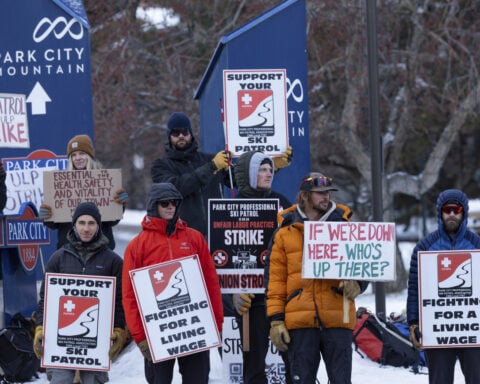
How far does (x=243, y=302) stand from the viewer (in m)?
8.00

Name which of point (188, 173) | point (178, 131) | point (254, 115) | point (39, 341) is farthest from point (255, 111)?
point (39, 341)

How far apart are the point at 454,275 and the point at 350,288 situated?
87 cm

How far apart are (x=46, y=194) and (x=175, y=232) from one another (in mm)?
2221

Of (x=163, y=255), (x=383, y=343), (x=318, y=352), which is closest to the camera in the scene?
(x=318, y=352)

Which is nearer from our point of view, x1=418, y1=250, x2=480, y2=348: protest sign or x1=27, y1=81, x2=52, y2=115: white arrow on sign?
x1=418, y1=250, x2=480, y2=348: protest sign

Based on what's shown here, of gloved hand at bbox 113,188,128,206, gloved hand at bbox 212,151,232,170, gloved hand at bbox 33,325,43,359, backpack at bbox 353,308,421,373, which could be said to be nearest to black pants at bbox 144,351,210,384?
gloved hand at bbox 33,325,43,359

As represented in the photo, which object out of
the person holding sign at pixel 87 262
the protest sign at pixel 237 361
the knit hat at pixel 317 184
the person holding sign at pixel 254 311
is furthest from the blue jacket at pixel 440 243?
the person holding sign at pixel 87 262

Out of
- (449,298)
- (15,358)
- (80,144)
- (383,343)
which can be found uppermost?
(80,144)

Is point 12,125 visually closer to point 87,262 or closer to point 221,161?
point 221,161

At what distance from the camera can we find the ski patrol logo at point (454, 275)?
737cm

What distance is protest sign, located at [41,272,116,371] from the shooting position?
7.28m

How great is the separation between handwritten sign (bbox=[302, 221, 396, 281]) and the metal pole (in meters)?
4.41

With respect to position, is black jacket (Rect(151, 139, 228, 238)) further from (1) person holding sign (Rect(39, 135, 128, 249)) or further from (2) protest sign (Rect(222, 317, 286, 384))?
(2) protest sign (Rect(222, 317, 286, 384))

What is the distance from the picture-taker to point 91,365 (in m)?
7.28
